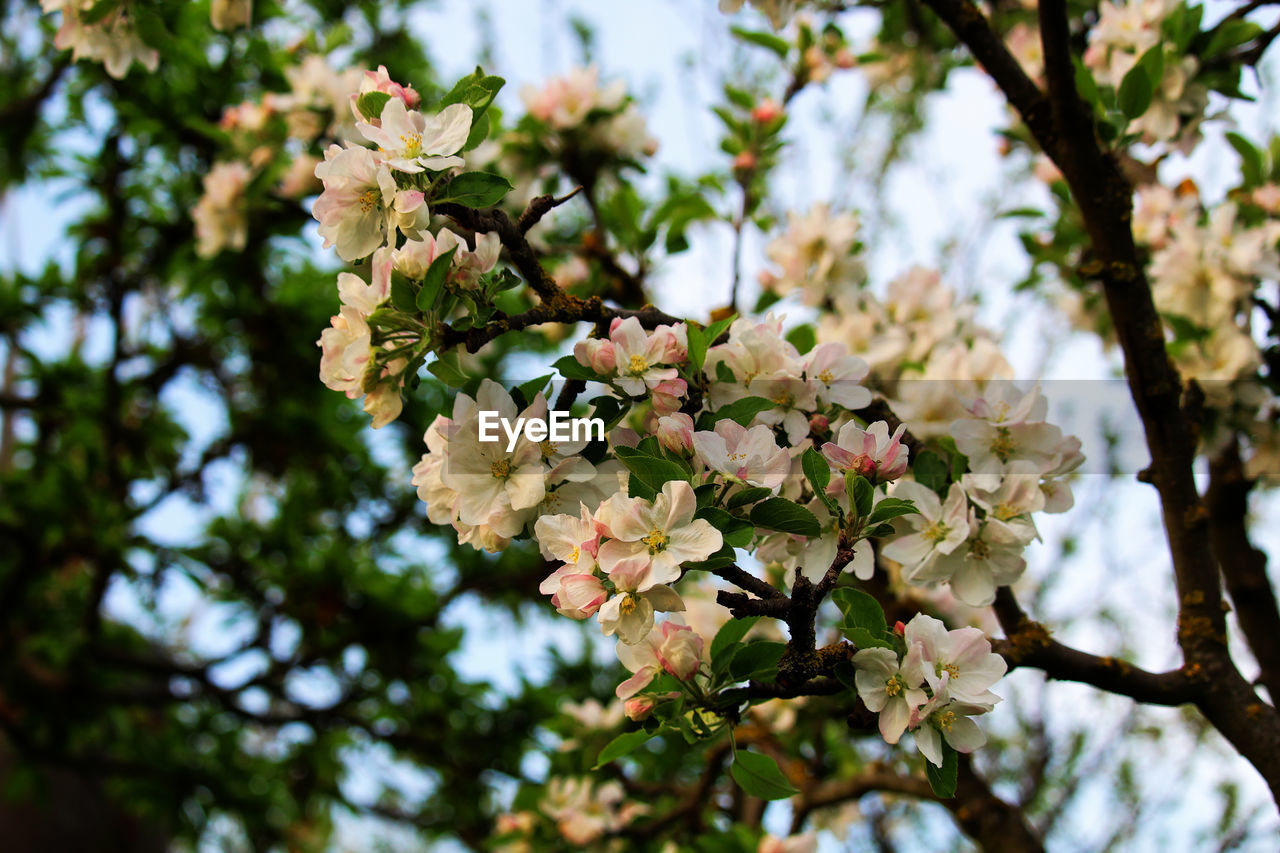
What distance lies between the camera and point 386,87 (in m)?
1.00

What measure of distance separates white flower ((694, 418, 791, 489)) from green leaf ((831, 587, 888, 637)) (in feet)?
0.44

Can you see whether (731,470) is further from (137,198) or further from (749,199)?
(137,198)

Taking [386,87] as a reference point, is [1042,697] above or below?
below

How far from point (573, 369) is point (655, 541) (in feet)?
0.80

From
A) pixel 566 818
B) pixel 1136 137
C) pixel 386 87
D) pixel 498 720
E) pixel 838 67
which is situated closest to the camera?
pixel 386 87

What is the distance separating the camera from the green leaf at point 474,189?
0.92 metres

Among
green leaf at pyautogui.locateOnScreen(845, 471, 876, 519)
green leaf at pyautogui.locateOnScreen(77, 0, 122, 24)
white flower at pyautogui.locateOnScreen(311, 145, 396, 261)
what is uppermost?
green leaf at pyautogui.locateOnScreen(77, 0, 122, 24)

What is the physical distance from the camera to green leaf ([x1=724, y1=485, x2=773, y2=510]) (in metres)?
0.84

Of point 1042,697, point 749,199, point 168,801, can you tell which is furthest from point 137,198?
point 1042,697

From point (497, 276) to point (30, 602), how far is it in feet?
10.8

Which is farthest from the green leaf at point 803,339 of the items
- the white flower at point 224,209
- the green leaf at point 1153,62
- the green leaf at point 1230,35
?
the white flower at point 224,209

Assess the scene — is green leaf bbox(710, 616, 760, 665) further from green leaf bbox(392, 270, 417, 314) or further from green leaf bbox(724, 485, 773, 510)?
green leaf bbox(392, 270, 417, 314)

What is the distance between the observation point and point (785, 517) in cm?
87

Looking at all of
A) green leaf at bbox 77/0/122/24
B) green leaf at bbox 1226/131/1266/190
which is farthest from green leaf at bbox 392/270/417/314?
green leaf at bbox 1226/131/1266/190
